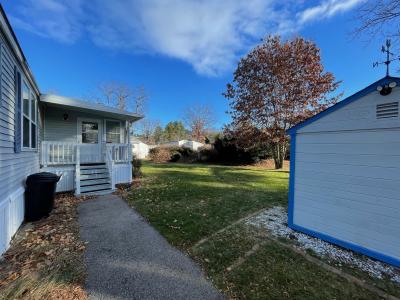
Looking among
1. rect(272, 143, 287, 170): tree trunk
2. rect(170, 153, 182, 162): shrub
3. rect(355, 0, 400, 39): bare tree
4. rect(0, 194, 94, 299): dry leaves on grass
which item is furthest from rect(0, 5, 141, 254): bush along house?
rect(170, 153, 182, 162): shrub

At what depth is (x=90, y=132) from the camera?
31.2ft

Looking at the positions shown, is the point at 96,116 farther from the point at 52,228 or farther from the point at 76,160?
the point at 52,228

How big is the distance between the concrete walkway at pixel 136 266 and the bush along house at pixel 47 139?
1520 mm

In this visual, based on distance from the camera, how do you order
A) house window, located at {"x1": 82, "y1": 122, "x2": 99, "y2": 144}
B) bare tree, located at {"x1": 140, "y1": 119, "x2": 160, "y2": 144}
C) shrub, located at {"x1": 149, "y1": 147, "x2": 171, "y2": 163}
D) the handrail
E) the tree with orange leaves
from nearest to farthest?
the handrail
house window, located at {"x1": 82, "y1": 122, "x2": 99, "y2": 144}
the tree with orange leaves
shrub, located at {"x1": 149, "y1": 147, "x2": 171, "y2": 163}
bare tree, located at {"x1": 140, "y1": 119, "x2": 160, "y2": 144}

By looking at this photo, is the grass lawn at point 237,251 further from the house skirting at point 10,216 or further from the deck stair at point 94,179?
the house skirting at point 10,216

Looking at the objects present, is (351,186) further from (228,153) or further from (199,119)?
(199,119)

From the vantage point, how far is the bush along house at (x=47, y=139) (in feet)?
11.7

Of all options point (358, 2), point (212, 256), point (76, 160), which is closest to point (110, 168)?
point (76, 160)

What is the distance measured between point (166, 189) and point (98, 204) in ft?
8.38

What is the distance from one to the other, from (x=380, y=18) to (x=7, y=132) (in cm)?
969

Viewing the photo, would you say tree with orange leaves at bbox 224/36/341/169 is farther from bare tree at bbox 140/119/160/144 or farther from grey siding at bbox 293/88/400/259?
bare tree at bbox 140/119/160/144

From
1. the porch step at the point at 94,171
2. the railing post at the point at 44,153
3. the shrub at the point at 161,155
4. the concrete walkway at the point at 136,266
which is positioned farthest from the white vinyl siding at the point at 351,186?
the shrub at the point at 161,155

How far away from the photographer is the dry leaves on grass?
2406 mm

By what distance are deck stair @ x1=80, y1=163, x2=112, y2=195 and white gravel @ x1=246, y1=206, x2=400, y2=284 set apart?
5890mm
